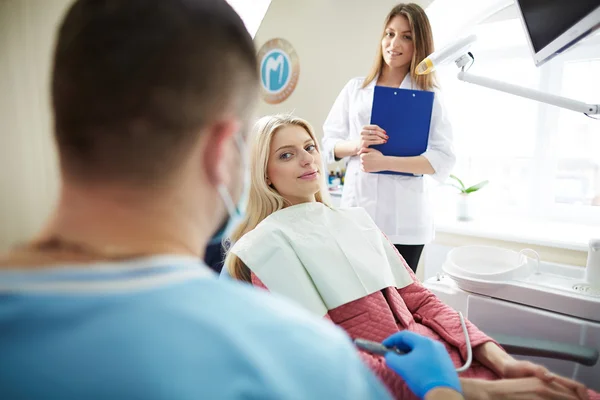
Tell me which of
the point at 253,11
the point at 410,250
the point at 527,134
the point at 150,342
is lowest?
the point at 410,250

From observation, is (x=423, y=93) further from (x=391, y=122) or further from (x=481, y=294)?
(x=481, y=294)

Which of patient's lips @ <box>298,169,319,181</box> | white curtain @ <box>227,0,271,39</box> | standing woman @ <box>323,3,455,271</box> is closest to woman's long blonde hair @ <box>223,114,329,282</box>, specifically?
patient's lips @ <box>298,169,319,181</box>

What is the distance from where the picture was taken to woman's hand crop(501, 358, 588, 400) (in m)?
0.92

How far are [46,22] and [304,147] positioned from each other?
0.79 meters

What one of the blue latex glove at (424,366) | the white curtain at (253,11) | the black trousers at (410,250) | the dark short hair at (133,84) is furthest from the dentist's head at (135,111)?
the white curtain at (253,11)

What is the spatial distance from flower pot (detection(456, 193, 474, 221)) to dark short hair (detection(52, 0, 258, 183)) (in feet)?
8.02

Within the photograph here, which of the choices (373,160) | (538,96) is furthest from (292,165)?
(538,96)

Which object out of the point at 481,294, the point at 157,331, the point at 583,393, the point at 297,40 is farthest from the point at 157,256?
the point at 297,40

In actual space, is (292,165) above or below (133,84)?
below

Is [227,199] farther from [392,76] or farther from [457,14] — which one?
[457,14]

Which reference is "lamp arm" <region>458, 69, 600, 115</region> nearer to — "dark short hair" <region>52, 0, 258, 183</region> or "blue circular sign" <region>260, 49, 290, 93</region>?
"dark short hair" <region>52, 0, 258, 183</region>

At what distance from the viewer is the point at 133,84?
0.41m

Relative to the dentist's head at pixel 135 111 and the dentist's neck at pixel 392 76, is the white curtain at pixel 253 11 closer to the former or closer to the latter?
the dentist's neck at pixel 392 76

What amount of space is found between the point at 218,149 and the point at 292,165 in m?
0.87
